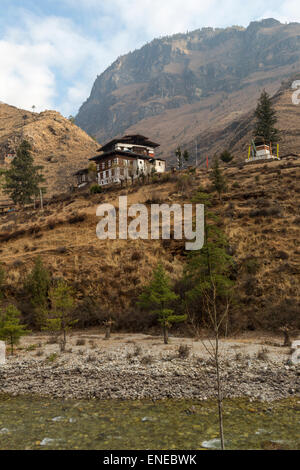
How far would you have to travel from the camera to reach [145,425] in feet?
34.1

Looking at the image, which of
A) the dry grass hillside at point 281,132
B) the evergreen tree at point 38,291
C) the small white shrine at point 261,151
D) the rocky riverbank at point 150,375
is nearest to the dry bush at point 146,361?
the rocky riverbank at point 150,375

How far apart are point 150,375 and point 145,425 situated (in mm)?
4437

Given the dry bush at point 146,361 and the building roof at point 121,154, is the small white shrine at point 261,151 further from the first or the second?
the dry bush at point 146,361

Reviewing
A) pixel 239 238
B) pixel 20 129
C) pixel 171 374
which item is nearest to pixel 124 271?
pixel 239 238

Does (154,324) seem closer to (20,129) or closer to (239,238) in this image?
(239,238)

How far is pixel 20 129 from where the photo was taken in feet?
391

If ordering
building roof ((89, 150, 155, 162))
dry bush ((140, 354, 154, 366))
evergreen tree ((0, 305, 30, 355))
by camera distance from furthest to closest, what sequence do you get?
1. building roof ((89, 150, 155, 162))
2. evergreen tree ((0, 305, 30, 355))
3. dry bush ((140, 354, 154, 366))

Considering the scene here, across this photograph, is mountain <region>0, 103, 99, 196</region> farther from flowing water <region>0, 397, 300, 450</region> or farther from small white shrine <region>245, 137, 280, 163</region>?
flowing water <region>0, 397, 300, 450</region>

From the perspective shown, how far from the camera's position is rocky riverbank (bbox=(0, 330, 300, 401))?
13008mm

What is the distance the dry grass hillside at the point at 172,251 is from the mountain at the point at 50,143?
51887mm

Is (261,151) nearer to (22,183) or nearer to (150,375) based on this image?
(22,183)

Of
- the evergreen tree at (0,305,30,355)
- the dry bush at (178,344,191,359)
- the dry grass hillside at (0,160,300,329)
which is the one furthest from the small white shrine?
the evergreen tree at (0,305,30,355)

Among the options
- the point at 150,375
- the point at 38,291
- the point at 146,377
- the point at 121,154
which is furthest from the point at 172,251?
the point at 121,154

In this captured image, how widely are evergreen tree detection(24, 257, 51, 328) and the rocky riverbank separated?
8.33 meters
